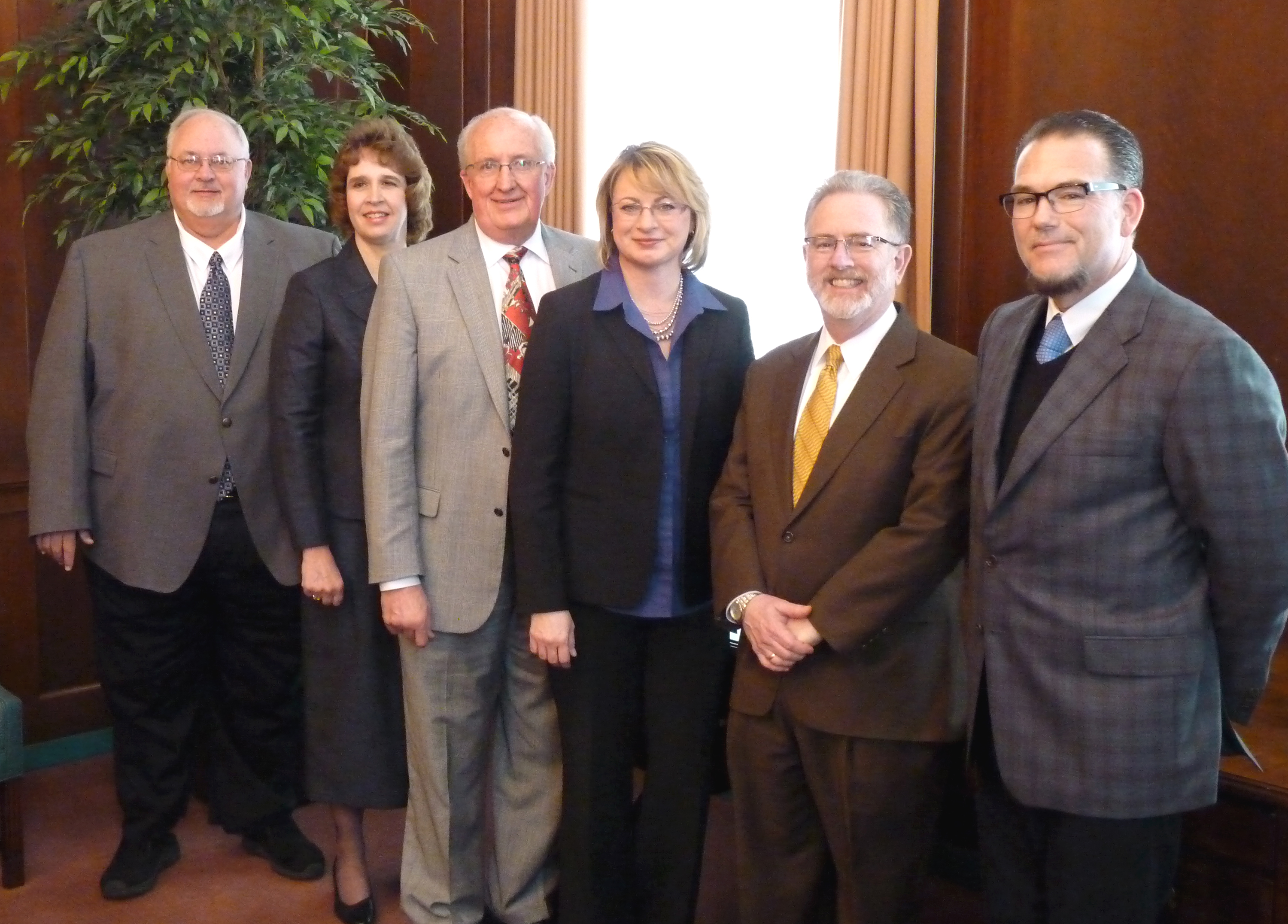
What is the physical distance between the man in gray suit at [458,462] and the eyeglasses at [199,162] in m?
0.67

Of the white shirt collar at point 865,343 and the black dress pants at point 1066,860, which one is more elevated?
the white shirt collar at point 865,343

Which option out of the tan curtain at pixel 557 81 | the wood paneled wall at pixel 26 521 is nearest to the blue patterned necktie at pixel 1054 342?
the tan curtain at pixel 557 81

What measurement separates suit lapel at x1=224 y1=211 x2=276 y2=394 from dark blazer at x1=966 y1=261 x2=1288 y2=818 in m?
1.89

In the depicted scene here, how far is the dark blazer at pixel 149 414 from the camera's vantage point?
115 inches

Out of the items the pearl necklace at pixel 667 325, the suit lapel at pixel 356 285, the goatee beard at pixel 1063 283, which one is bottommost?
the pearl necklace at pixel 667 325

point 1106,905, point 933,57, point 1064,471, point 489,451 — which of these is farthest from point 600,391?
point 933,57

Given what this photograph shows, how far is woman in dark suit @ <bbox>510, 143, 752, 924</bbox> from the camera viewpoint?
7.64ft

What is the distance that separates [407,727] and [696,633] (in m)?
0.72

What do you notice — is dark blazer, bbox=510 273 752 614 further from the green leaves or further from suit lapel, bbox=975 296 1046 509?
the green leaves

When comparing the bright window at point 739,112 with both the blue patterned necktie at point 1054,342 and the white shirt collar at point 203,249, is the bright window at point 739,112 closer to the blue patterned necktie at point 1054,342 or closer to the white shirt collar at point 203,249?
the white shirt collar at point 203,249

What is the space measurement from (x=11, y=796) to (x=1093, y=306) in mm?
2765

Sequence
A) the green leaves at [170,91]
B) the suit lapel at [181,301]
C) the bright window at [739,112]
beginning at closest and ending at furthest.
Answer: the suit lapel at [181,301] < the green leaves at [170,91] < the bright window at [739,112]

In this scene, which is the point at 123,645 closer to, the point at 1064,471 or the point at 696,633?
the point at 696,633

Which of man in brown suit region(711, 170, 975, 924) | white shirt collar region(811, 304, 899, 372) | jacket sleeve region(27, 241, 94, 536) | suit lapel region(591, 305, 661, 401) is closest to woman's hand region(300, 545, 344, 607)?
jacket sleeve region(27, 241, 94, 536)
